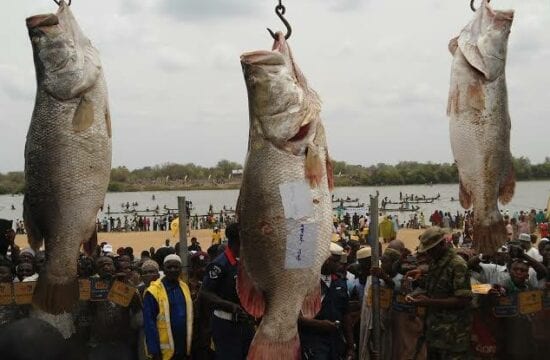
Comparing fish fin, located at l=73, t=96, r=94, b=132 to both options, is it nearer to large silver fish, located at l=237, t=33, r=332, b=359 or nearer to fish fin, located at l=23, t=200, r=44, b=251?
fish fin, located at l=23, t=200, r=44, b=251

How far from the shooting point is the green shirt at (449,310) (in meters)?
7.26

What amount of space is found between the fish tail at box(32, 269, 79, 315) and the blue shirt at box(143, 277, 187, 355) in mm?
2409

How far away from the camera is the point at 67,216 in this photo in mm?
5551

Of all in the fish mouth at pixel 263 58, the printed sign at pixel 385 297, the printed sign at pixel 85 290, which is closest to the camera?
the fish mouth at pixel 263 58

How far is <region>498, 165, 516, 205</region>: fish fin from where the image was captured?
19.5 ft

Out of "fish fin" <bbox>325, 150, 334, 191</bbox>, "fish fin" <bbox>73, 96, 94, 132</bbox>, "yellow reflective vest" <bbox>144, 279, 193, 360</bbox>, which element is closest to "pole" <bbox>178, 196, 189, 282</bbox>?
"yellow reflective vest" <bbox>144, 279, 193, 360</bbox>

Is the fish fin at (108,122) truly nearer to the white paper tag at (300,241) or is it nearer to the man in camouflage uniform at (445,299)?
the white paper tag at (300,241)

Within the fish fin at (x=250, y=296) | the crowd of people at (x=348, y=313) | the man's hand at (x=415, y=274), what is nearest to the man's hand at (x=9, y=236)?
the crowd of people at (x=348, y=313)

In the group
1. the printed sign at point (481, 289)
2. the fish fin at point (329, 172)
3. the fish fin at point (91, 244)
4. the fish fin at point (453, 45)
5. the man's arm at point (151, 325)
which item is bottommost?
the man's arm at point (151, 325)

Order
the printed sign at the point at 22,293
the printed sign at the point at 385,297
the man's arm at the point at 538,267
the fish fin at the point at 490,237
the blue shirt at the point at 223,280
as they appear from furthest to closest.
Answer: the man's arm at the point at 538,267
the printed sign at the point at 385,297
the printed sign at the point at 22,293
the blue shirt at the point at 223,280
the fish fin at the point at 490,237

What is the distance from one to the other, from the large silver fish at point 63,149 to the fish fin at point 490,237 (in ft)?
9.18

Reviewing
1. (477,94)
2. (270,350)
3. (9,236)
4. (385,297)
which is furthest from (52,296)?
(9,236)

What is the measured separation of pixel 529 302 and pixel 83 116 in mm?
5563

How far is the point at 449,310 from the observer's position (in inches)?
289
